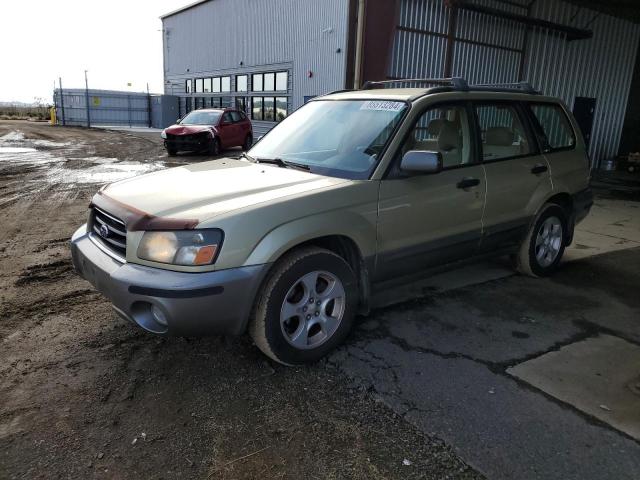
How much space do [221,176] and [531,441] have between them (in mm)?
2580

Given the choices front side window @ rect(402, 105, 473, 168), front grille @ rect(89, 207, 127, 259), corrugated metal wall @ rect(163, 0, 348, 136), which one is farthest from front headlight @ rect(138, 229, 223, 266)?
corrugated metal wall @ rect(163, 0, 348, 136)

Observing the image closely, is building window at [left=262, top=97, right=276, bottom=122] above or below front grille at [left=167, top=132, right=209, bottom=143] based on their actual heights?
above

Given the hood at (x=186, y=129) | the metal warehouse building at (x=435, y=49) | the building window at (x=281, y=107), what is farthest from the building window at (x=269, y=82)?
the hood at (x=186, y=129)

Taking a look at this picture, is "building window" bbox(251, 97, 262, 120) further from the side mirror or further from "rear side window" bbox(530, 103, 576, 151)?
the side mirror

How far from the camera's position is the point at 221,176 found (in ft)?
12.1

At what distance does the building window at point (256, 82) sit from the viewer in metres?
20.5

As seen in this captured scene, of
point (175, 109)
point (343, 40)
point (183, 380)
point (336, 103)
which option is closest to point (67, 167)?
point (343, 40)

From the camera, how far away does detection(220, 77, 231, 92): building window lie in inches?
907

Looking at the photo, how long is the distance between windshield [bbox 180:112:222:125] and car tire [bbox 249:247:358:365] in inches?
571

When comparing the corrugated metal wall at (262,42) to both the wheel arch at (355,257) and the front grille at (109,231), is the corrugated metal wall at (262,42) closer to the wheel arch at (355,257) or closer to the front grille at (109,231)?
the wheel arch at (355,257)

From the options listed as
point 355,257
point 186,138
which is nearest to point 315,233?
point 355,257

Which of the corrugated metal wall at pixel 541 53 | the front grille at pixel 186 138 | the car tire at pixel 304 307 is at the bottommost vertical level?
the car tire at pixel 304 307

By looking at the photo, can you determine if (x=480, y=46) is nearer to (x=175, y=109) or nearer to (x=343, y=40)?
(x=343, y=40)

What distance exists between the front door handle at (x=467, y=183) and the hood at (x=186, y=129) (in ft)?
43.1
